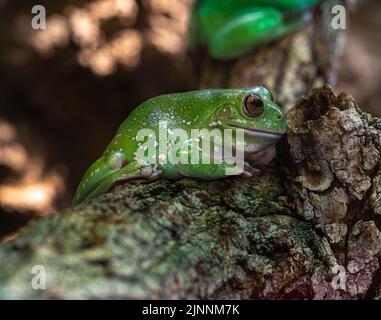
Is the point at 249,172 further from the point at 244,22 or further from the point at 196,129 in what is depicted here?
the point at 244,22

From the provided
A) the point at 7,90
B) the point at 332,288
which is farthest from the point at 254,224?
the point at 7,90

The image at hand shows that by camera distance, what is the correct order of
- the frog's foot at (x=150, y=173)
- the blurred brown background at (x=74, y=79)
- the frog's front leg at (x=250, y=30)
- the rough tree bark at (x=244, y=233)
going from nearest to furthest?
the rough tree bark at (x=244, y=233), the frog's foot at (x=150, y=173), the frog's front leg at (x=250, y=30), the blurred brown background at (x=74, y=79)

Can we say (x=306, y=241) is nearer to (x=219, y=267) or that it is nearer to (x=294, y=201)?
(x=294, y=201)

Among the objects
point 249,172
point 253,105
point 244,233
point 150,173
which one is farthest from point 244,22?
point 244,233

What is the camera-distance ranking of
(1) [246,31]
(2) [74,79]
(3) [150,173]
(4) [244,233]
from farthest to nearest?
(2) [74,79] < (1) [246,31] < (3) [150,173] < (4) [244,233]

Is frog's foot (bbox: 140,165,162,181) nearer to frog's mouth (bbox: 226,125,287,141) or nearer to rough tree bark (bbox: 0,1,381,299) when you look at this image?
rough tree bark (bbox: 0,1,381,299)

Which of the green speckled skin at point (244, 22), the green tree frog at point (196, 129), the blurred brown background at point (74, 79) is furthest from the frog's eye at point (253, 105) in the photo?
the blurred brown background at point (74, 79)

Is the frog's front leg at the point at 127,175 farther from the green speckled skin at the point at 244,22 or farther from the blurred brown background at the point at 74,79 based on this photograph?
the blurred brown background at the point at 74,79
